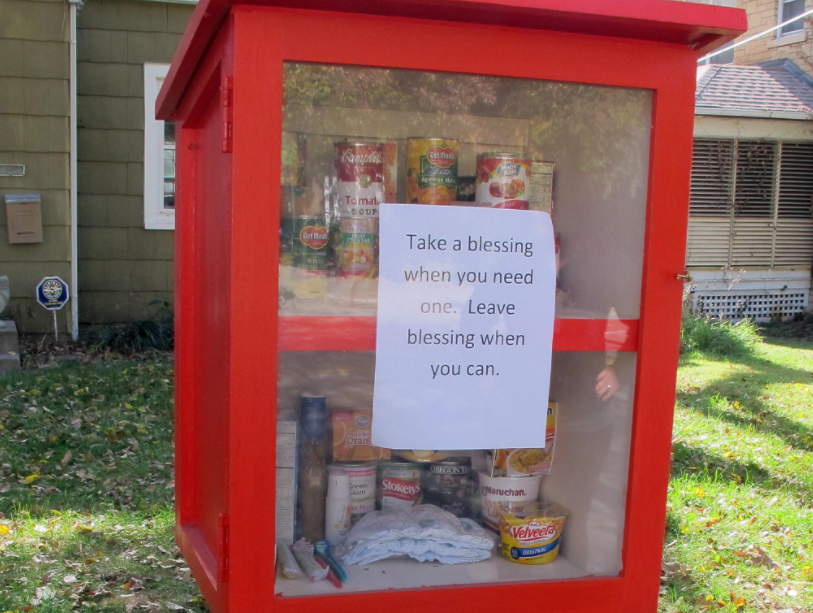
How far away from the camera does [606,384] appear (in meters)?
1.83

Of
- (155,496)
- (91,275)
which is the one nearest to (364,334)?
(155,496)

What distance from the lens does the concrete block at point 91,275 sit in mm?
7477

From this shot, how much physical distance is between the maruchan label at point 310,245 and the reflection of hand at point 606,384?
69 cm

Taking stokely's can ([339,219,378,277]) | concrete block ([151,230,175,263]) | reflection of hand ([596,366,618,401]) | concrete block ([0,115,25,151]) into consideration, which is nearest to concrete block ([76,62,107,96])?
concrete block ([0,115,25,151])

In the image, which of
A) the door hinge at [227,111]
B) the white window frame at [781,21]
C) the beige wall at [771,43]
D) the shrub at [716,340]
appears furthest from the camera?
the white window frame at [781,21]

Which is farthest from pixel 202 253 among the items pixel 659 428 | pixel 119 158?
pixel 119 158

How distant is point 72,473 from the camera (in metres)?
3.99

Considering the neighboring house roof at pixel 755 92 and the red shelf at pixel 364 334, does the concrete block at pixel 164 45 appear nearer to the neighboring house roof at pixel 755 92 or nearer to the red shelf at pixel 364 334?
the neighboring house roof at pixel 755 92

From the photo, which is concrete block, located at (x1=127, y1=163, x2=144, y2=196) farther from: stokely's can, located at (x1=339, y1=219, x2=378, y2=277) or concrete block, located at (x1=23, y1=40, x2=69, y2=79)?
stokely's can, located at (x1=339, y1=219, x2=378, y2=277)

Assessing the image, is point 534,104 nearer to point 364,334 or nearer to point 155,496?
point 364,334

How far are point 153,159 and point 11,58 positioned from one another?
1.44 m

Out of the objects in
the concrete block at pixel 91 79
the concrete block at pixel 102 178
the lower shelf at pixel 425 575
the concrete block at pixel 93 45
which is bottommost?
the lower shelf at pixel 425 575

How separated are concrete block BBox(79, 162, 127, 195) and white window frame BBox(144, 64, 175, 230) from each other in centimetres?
22

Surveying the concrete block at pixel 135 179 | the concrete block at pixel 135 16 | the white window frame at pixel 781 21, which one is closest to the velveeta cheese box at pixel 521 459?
the concrete block at pixel 135 179
